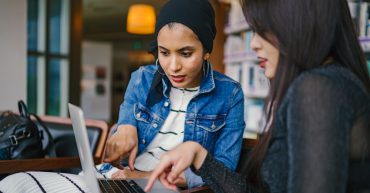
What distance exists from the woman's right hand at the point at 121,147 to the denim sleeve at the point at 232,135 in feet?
0.87

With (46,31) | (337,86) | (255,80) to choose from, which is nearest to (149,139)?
(337,86)

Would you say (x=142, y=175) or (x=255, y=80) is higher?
(x=255, y=80)

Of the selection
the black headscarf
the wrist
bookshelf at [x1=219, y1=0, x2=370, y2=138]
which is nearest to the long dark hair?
the wrist

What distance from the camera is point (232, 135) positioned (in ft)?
4.03

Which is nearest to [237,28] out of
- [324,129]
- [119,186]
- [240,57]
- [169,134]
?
[240,57]

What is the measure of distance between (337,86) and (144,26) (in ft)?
15.8

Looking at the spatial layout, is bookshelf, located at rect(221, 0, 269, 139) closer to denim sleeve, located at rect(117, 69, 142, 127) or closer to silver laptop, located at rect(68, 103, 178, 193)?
denim sleeve, located at rect(117, 69, 142, 127)

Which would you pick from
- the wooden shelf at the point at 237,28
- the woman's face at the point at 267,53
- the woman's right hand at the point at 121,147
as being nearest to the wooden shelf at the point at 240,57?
the wooden shelf at the point at 237,28

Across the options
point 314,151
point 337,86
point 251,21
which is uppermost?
point 251,21

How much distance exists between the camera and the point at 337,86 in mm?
730

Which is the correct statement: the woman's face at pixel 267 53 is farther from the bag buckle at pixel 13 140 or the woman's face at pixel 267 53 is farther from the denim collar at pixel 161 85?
the bag buckle at pixel 13 140

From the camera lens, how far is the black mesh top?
0.72m

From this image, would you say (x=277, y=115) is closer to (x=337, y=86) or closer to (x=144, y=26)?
(x=337, y=86)

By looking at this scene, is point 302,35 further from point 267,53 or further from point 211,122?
point 211,122
